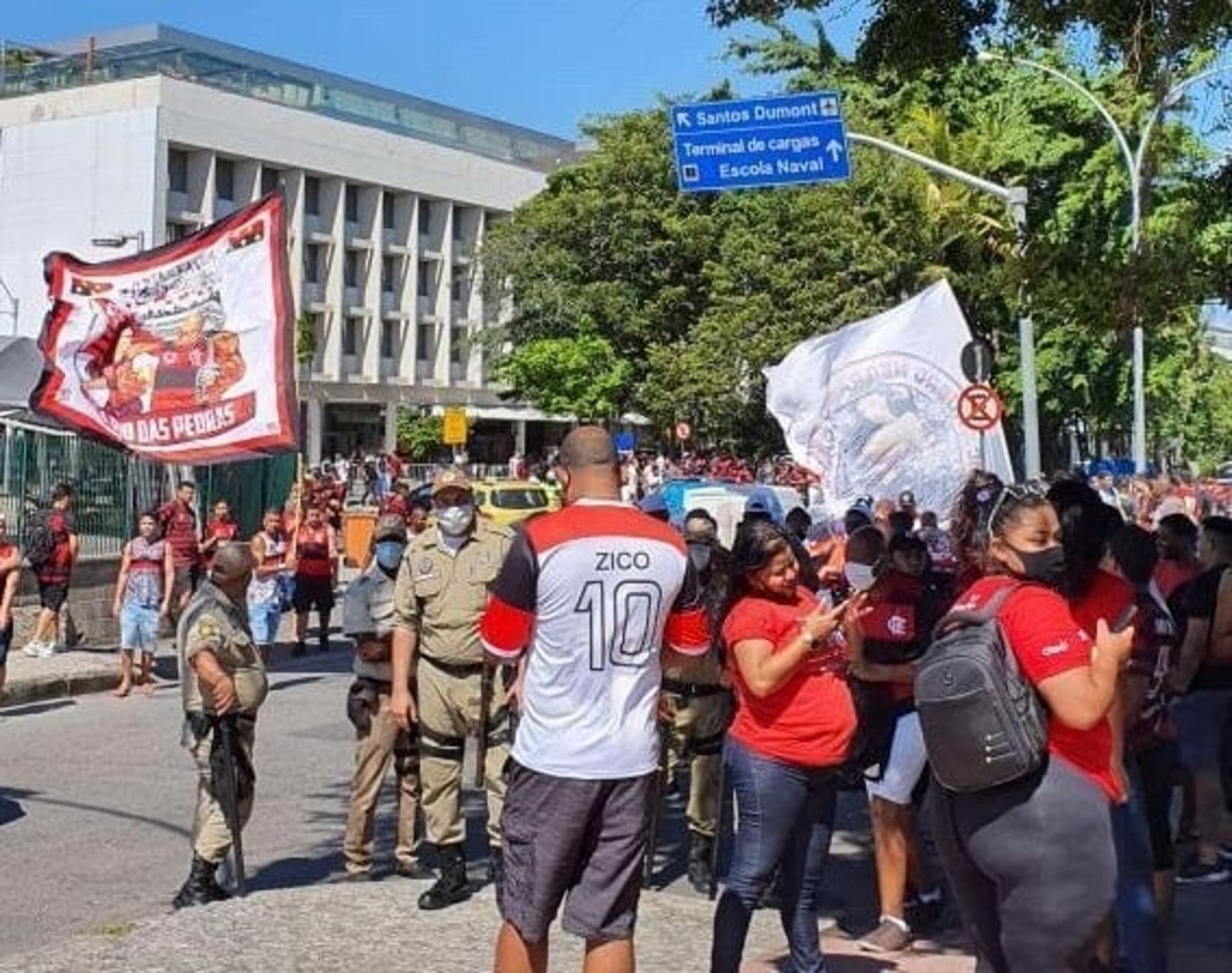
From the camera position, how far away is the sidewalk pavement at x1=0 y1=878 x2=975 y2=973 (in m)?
6.12

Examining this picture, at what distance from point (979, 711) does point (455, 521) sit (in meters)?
3.55

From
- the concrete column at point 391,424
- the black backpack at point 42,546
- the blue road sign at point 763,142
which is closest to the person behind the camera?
the blue road sign at point 763,142

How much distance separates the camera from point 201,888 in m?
7.23

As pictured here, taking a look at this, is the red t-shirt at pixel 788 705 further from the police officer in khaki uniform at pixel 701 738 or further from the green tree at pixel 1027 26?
the green tree at pixel 1027 26

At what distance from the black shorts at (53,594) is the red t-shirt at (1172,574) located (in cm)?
1075

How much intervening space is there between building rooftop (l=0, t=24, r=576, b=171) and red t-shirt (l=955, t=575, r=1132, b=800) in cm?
5821

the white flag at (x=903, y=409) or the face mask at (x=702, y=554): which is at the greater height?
the white flag at (x=903, y=409)

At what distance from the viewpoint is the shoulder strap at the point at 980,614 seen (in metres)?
4.26

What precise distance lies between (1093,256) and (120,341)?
8444 mm

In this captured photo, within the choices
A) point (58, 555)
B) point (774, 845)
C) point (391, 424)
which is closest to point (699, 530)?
point (774, 845)

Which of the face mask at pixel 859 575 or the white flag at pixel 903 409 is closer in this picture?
the face mask at pixel 859 575

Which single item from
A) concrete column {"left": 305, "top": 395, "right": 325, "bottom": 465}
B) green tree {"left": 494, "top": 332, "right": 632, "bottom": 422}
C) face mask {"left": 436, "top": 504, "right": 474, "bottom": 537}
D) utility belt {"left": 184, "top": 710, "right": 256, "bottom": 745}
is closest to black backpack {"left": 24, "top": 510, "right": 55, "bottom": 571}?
utility belt {"left": 184, "top": 710, "right": 256, "bottom": 745}

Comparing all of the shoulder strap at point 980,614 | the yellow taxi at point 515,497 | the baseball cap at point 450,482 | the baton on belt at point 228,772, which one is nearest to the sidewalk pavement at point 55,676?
the baton on belt at point 228,772

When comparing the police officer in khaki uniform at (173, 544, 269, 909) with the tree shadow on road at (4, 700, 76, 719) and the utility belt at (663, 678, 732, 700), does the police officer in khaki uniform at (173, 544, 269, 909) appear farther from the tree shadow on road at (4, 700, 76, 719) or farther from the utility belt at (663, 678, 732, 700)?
the tree shadow on road at (4, 700, 76, 719)
